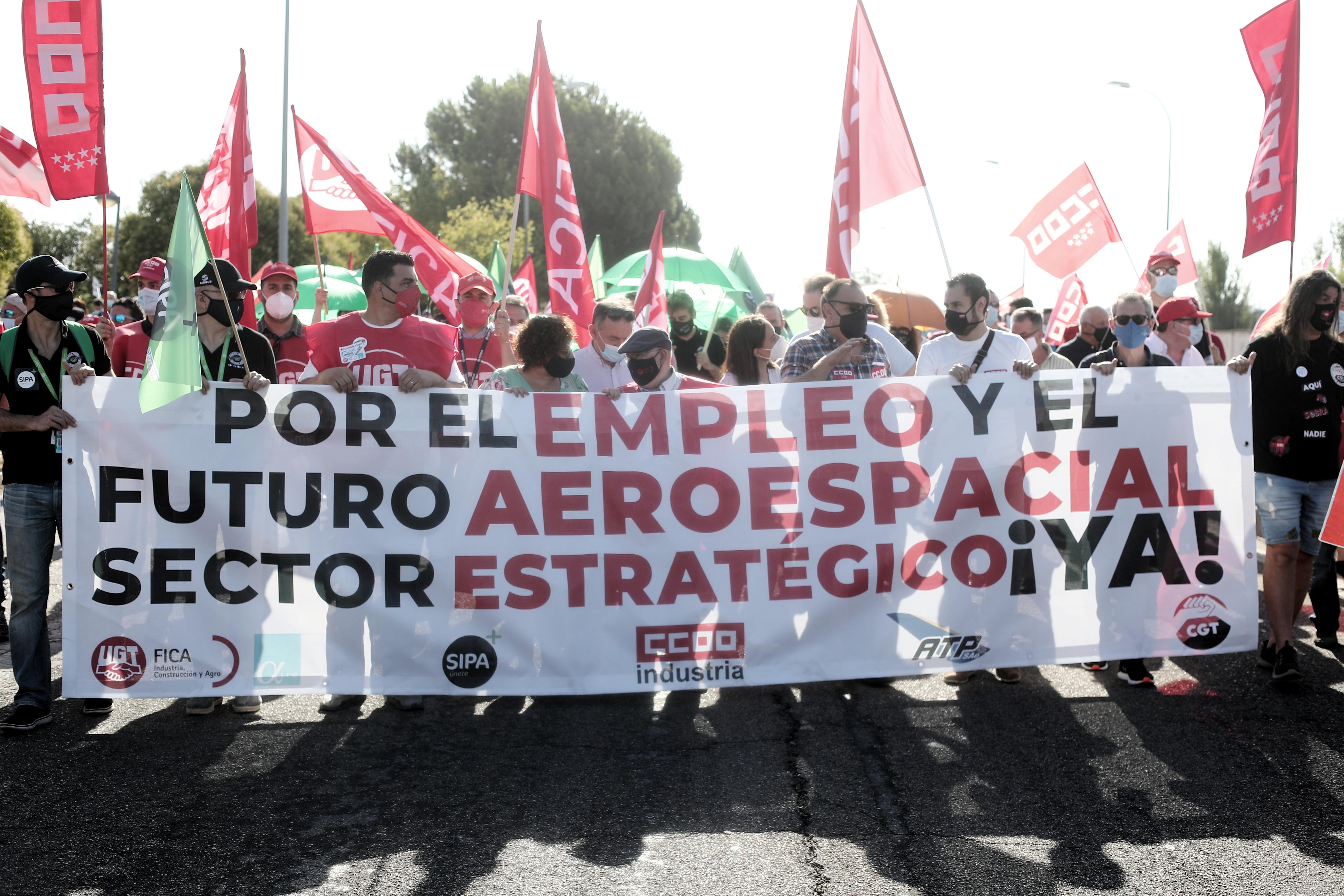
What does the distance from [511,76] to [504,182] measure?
6.22 meters

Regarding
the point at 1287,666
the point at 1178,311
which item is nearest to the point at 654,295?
the point at 1178,311

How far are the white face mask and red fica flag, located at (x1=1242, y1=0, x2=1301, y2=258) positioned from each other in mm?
5795

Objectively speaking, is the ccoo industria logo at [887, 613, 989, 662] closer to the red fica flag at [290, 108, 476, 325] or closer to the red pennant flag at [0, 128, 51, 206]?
the red fica flag at [290, 108, 476, 325]

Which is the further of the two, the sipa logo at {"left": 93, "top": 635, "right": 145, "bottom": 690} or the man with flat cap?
the man with flat cap

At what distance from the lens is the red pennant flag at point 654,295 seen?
376 inches

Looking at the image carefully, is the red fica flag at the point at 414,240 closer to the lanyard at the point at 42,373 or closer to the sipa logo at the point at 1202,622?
the lanyard at the point at 42,373

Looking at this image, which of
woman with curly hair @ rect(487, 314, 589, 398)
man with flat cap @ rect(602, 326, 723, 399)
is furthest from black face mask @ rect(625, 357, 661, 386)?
woman with curly hair @ rect(487, 314, 589, 398)

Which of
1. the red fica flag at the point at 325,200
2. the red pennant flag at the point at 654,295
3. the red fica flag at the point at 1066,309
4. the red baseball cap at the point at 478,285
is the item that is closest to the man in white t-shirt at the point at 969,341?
the red baseball cap at the point at 478,285

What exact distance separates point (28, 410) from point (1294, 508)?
582cm

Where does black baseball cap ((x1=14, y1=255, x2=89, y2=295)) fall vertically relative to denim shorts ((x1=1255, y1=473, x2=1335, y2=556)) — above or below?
above

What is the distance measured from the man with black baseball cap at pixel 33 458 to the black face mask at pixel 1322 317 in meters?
5.60

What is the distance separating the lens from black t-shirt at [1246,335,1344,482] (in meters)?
5.61

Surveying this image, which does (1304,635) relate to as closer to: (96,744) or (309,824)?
(309,824)

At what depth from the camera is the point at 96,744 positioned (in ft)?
15.1
